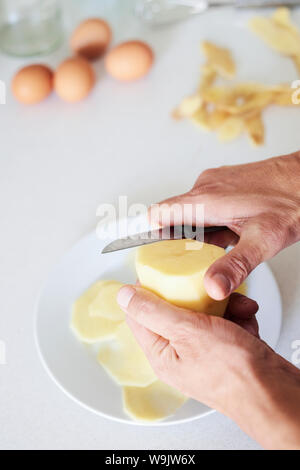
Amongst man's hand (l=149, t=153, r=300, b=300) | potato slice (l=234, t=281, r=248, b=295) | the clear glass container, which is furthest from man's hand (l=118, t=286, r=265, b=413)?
the clear glass container

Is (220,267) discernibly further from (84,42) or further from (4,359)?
(84,42)

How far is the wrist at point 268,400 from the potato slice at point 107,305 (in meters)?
0.32

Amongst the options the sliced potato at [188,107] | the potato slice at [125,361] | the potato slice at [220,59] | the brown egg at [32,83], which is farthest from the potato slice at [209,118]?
the potato slice at [125,361]

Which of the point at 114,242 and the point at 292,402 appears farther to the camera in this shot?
the point at 114,242

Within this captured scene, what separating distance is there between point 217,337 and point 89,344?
307mm

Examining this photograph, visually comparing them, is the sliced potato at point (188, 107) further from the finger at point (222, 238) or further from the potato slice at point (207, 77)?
the finger at point (222, 238)

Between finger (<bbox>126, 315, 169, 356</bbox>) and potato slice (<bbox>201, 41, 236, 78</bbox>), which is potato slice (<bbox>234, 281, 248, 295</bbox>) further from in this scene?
potato slice (<bbox>201, 41, 236, 78</bbox>)

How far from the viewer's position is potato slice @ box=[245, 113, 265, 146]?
1310 millimetres

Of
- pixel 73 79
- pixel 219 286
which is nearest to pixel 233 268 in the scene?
pixel 219 286

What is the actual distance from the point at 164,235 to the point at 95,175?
0.39 metres

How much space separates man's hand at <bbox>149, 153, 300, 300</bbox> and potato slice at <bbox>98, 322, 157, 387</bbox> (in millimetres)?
228

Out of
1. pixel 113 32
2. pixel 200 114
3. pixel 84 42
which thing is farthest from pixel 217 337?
pixel 113 32

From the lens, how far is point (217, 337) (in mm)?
726

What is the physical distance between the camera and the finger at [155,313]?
748 millimetres
